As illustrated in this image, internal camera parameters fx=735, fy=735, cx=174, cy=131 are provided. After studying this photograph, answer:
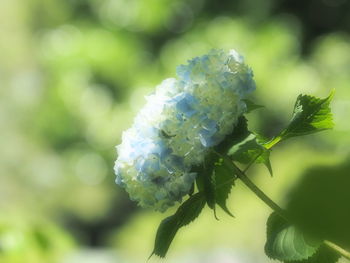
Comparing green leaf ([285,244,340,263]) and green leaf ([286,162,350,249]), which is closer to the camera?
green leaf ([286,162,350,249])

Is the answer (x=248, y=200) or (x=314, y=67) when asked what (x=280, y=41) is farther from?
(x=248, y=200)

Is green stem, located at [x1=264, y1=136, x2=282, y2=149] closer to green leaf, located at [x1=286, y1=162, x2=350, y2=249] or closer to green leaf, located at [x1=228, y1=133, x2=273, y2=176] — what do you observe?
green leaf, located at [x1=228, y1=133, x2=273, y2=176]

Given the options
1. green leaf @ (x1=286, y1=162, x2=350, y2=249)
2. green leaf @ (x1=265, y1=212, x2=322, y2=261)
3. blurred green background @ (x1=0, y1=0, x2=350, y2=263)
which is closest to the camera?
green leaf @ (x1=286, y1=162, x2=350, y2=249)

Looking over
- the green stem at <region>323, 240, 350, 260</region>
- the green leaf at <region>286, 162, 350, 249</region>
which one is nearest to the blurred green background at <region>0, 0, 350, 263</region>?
the green stem at <region>323, 240, 350, 260</region>

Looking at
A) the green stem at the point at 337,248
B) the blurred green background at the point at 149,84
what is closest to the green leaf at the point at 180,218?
the green stem at the point at 337,248

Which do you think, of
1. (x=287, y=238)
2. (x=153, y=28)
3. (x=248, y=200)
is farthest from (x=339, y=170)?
(x=153, y=28)

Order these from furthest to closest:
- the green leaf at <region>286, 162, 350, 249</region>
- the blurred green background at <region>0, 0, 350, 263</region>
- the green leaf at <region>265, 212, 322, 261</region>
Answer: the blurred green background at <region>0, 0, 350, 263</region>
the green leaf at <region>265, 212, 322, 261</region>
the green leaf at <region>286, 162, 350, 249</region>

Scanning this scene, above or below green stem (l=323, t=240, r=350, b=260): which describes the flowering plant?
below
